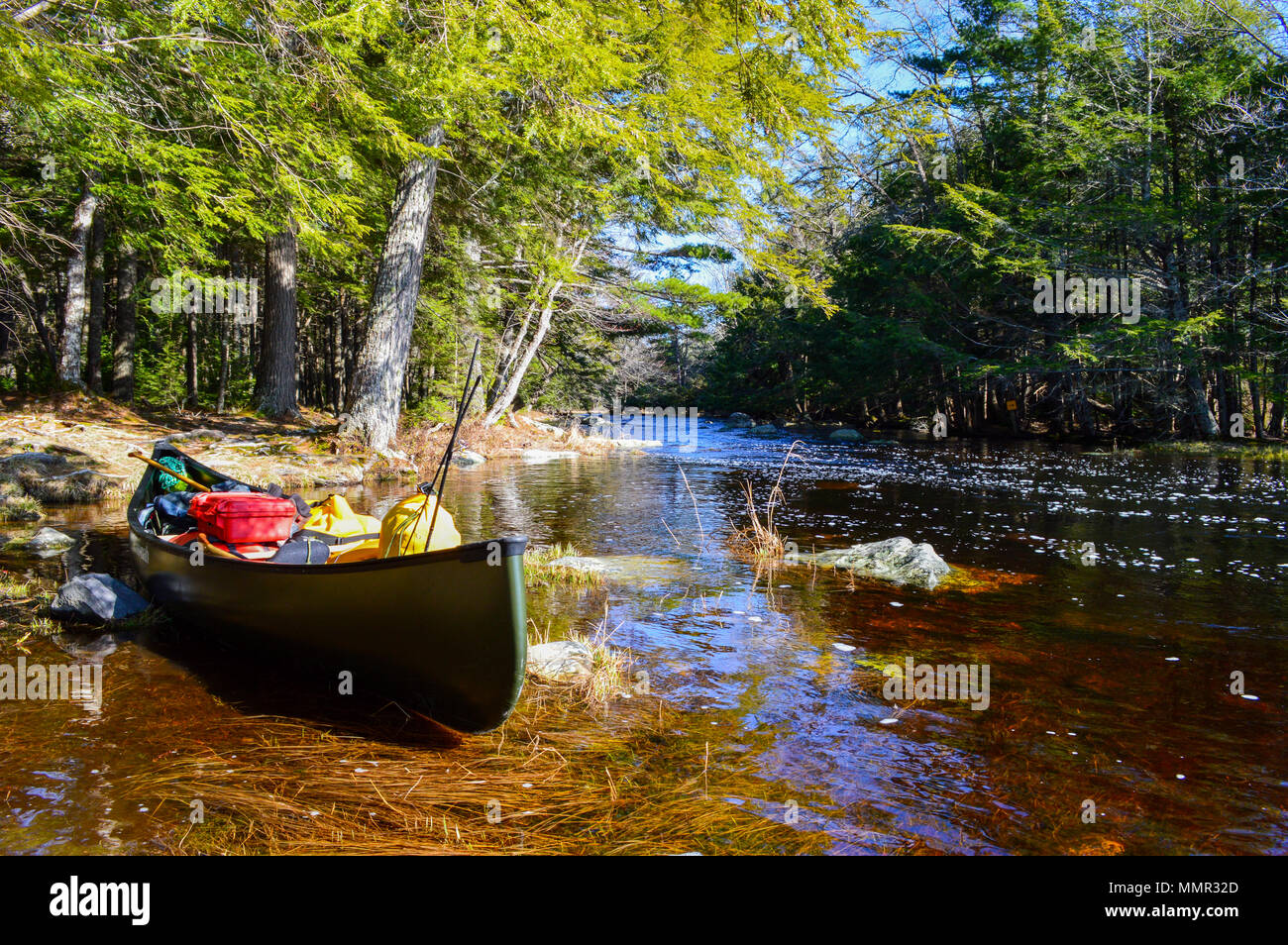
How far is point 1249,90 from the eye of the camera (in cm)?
1988

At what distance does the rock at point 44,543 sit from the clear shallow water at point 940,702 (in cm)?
27

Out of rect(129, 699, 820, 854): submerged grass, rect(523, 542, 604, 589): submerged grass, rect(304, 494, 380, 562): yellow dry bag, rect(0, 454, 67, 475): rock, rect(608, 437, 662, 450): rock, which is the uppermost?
rect(608, 437, 662, 450): rock

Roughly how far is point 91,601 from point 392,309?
8.93 metres

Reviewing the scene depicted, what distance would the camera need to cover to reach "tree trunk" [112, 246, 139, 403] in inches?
681

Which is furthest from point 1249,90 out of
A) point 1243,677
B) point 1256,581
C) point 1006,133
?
point 1243,677

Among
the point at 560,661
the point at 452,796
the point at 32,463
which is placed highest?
the point at 32,463

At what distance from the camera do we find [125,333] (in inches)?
692

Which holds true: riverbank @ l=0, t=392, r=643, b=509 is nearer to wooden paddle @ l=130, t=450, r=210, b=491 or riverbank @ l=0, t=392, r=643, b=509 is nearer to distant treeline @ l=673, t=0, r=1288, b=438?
wooden paddle @ l=130, t=450, r=210, b=491

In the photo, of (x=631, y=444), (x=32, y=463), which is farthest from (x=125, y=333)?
(x=631, y=444)

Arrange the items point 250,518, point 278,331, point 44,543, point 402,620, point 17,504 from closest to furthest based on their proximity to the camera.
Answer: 1. point 402,620
2. point 250,518
3. point 44,543
4. point 17,504
5. point 278,331

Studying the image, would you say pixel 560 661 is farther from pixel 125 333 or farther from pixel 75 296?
pixel 125 333

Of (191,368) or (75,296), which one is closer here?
(75,296)

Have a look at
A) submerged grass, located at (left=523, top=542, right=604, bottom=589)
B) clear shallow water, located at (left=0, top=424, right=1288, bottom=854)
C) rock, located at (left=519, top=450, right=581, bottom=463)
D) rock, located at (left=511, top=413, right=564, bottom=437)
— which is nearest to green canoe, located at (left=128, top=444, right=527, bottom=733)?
clear shallow water, located at (left=0, top=424, right=1288, bottom=854)

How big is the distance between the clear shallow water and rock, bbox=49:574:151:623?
17.8 inches
